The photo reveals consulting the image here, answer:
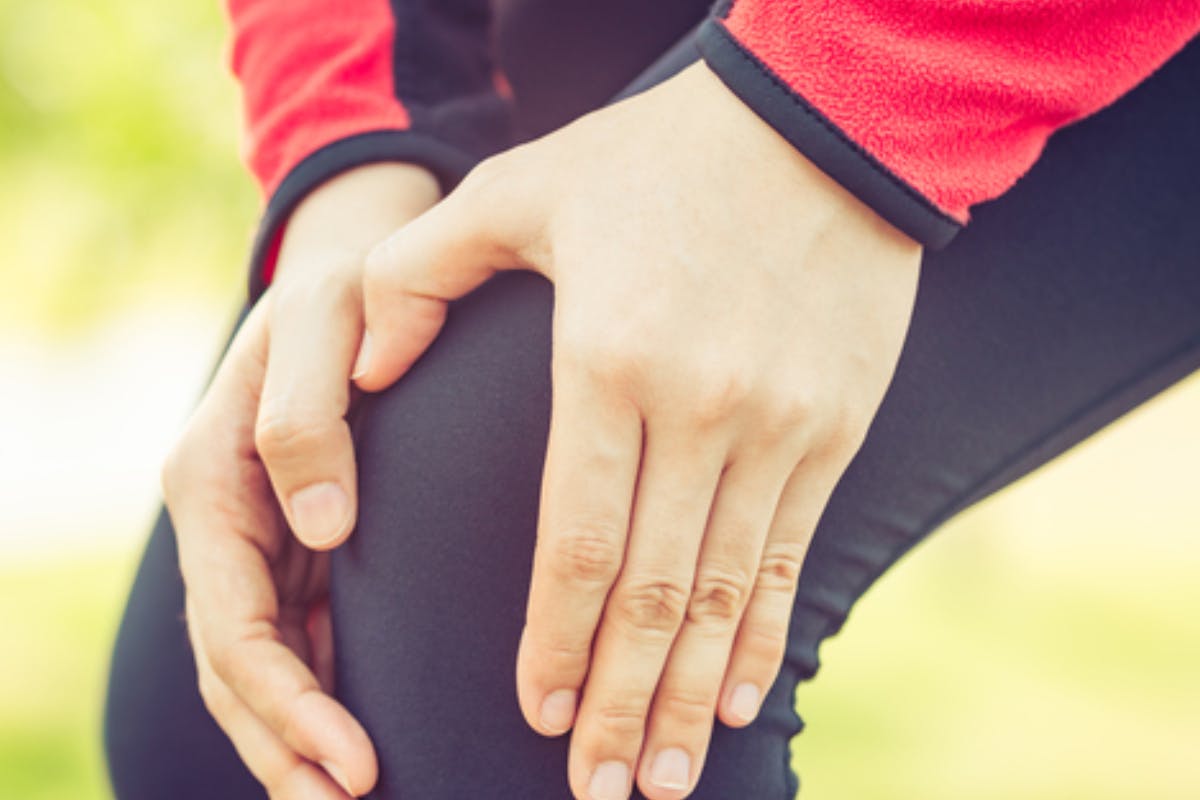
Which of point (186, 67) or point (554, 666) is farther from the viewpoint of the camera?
point (186, 67)

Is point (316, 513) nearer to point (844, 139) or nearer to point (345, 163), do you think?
point (345, 163)

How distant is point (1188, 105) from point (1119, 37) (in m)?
0.12

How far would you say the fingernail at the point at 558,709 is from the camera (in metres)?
0.63

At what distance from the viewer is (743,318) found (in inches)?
22.0

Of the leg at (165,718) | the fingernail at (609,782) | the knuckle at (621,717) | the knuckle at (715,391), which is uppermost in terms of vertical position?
the knuckle at (715,391)

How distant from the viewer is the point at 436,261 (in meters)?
0.65

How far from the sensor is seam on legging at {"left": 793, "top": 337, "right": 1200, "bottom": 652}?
28.0 inches

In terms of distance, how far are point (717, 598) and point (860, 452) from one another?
0.14 m

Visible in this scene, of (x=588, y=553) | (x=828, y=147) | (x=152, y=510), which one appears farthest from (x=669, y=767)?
(x=152, y=510)

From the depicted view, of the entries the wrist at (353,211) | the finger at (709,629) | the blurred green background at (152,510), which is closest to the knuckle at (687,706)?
the finger at (709,629)

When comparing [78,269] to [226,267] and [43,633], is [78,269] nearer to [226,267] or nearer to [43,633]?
[226,267]

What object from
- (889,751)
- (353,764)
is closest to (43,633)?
(889,751)

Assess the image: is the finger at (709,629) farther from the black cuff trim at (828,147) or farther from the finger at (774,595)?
the black cuff trim at (828,147)

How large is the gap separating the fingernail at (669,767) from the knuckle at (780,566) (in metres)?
0.11
